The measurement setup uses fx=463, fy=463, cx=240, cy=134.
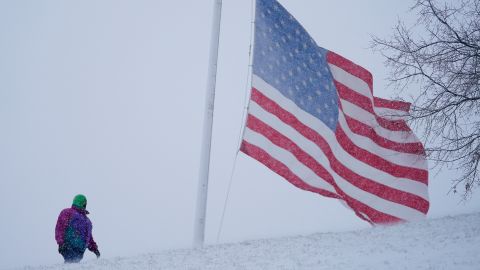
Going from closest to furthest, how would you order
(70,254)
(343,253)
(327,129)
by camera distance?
(343,253)
(70,254)
(327,129)

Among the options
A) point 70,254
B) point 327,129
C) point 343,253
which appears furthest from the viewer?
point 327,129

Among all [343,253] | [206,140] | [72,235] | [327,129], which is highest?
[327,129]

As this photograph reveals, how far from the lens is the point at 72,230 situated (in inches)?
228

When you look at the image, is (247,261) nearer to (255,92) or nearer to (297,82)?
(255,92)

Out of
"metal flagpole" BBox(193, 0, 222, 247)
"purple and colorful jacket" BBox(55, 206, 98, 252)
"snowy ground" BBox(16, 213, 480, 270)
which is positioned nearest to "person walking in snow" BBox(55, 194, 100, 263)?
"purple and colorful jacket" BBox(55, 206, 98, 252)

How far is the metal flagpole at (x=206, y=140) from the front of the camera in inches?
222

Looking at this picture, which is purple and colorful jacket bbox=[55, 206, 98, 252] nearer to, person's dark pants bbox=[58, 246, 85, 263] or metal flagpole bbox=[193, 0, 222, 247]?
person's dark pants bbox=[58, 246, 85, 263]

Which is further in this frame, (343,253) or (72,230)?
(72,230)

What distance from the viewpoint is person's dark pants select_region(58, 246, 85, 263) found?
5727 mm

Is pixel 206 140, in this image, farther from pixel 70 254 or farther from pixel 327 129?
pixel 70 254

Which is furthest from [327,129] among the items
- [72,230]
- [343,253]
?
[72,230]

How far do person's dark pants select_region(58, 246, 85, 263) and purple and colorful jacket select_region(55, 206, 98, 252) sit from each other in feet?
0.12

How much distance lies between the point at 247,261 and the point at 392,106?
4076 millimetres

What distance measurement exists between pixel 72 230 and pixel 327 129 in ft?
12.3
